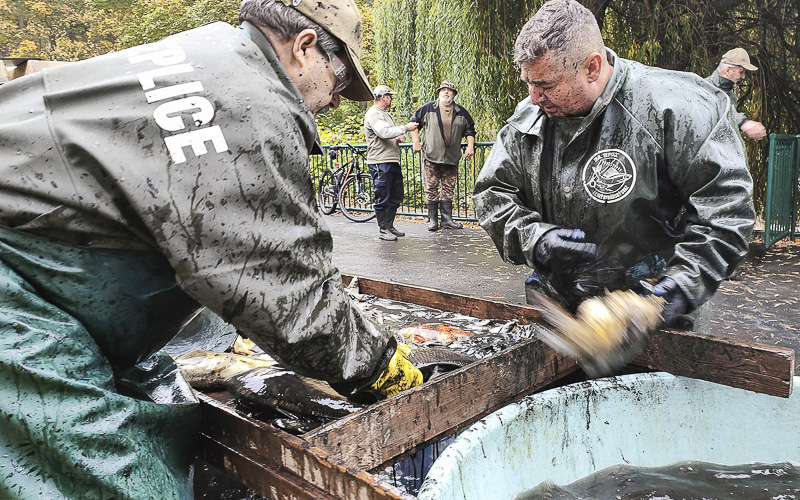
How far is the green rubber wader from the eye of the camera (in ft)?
4.46

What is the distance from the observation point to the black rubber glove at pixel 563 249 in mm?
2617

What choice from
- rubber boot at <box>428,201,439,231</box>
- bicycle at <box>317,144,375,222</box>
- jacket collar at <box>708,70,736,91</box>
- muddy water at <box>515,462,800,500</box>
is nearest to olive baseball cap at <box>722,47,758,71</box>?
jacket collar at <box>708,70,736,91</box>

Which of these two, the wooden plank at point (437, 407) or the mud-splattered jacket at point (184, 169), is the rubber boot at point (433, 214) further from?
the mud-splattered jacket at point (184, 169)

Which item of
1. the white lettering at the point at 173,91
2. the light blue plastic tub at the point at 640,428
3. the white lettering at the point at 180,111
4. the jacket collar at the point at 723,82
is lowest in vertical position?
the light blue plastic tub at the point at 640,428

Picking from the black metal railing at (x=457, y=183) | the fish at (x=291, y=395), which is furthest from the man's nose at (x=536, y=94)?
the black metal railing at (x=457, y=183)

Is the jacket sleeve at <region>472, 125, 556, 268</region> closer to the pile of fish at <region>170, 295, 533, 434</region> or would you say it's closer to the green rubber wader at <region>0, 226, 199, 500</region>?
the pile of fish at <region>170, 295, 533, 434</region>

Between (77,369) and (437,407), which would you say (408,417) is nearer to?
(437,407)

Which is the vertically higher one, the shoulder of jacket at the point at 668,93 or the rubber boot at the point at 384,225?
the shoulder of jacket at the point at 668,93

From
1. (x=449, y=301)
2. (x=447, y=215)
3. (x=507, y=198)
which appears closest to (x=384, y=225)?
(x=447, y=215)

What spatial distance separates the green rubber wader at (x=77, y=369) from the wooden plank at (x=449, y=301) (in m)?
1.94

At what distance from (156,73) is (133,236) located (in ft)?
1.35

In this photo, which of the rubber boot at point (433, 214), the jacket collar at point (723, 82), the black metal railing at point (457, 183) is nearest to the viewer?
the jacket collar at point (723, 82)

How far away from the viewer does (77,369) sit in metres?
1.47

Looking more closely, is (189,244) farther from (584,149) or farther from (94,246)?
(584,149)
